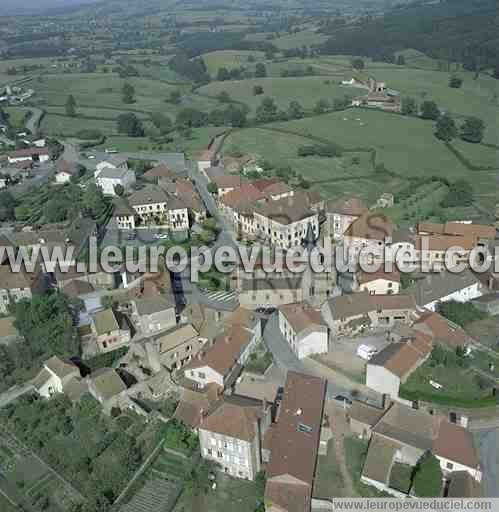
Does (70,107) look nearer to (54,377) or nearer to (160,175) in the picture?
(160,175)

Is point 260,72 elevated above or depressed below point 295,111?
above

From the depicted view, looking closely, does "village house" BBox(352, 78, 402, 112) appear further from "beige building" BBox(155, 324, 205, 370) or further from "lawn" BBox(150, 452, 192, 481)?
"lawn" BBox(150, 452, 192, 481)

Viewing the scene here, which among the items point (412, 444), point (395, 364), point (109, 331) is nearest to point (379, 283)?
point (395, 364)

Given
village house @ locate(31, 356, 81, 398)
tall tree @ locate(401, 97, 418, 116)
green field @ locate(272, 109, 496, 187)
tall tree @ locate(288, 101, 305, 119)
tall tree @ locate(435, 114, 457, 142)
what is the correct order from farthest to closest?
tall tree @ locate(401, 97, 418, 116) < tall tree @ locate(288, 101, 305, 119) < tall tree @ locate(435, 114, 457, 142) < green field @ locate(272, 109, 496, 187) < village house @ locate(31, 356, 81, 398)

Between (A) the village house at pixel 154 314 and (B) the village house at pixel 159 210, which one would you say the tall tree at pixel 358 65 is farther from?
(A) the village house at pixel 154 314

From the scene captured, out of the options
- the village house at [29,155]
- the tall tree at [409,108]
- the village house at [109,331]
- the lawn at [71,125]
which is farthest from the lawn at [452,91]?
the village house at [109,331]

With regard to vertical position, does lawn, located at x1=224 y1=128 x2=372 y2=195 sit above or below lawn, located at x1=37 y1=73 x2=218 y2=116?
below

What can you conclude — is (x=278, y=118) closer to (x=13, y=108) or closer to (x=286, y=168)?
(x=286, y=168)

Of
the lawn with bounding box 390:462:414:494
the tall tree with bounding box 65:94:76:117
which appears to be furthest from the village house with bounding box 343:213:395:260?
the tall tree with bounding box 65:94:76:117
